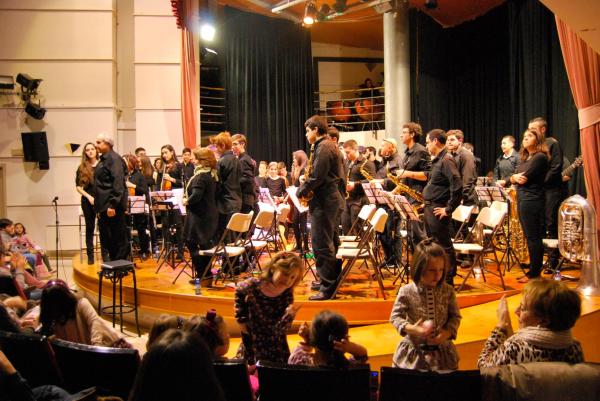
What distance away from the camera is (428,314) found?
3.06 metres

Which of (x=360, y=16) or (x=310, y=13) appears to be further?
(x=360, y=16)

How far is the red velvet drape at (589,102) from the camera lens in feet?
18.4

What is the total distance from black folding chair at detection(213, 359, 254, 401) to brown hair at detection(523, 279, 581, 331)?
127cm

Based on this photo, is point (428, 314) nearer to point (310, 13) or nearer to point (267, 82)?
point (310, 13)

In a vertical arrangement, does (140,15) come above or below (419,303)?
above

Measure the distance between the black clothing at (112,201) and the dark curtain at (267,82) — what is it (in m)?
6.20

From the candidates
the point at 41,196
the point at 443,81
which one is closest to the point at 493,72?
the point at 443,81

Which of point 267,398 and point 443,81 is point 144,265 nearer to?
point 267,398

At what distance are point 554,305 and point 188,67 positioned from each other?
8996mm

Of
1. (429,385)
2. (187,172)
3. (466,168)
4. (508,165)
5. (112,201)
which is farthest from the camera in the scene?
(187,172)

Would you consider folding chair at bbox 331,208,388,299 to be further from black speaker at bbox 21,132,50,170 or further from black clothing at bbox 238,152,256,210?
black speaker at bbox 21,132,50,170

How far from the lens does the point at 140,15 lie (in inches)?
421

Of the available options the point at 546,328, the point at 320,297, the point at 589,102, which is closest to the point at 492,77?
the point at 589,102

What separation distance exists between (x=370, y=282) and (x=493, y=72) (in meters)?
6.86
